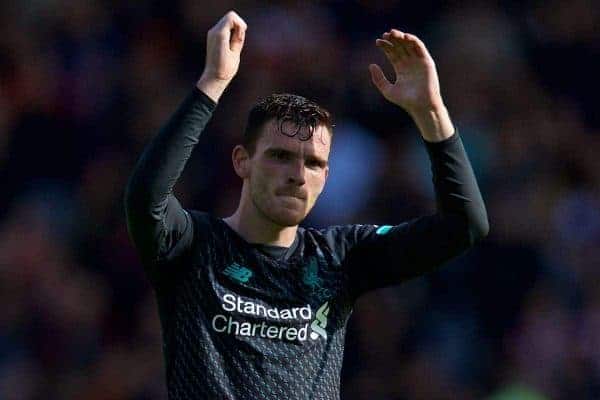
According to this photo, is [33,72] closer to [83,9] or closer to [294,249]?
[83,9]

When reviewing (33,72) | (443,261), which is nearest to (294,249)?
(443,261)

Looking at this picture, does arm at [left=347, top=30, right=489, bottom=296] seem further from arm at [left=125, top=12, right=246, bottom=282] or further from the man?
arm at [left=125, top=12, right=246, bottom=282]

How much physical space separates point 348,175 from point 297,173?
3.30 meters

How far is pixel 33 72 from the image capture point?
25.6 feet

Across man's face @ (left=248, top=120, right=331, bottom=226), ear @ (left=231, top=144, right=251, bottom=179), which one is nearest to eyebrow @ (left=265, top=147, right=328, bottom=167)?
man's face @ (left=248, top=120, right=331, bottom=226)

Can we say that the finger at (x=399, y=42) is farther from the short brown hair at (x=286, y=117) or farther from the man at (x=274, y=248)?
the short brown hair at (x=286, y=117)

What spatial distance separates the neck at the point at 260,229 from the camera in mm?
4016

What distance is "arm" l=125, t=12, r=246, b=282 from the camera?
3.67 m

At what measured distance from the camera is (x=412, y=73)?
13.1ft

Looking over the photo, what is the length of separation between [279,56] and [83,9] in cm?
133

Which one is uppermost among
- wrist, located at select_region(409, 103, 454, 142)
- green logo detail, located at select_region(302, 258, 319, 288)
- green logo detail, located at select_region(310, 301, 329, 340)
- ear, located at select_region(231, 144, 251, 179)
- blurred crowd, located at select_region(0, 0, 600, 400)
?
wrist, located at select_region(409, 103, 454, 142)

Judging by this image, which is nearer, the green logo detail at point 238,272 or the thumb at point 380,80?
the green logo detail at point 238,272

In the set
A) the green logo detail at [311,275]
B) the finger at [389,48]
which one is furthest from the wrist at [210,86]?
the green logo detail at [311,275]

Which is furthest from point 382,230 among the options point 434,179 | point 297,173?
point 297,173
